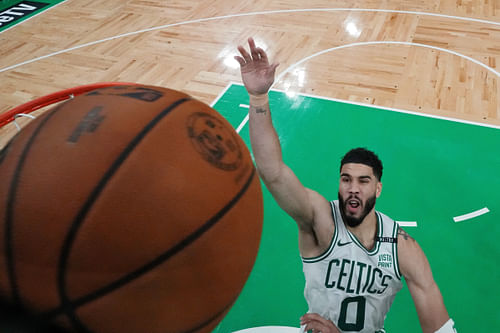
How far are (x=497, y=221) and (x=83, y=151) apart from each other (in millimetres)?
3603

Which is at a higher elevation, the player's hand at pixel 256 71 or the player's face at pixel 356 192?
the player's hand at pixel 256 71

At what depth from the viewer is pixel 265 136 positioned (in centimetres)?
177

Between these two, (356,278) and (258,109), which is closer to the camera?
(258,109)

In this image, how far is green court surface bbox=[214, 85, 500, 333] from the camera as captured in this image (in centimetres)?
304

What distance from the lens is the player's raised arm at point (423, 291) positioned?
2.02 metres

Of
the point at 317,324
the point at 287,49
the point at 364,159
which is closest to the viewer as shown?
the point at 317,324

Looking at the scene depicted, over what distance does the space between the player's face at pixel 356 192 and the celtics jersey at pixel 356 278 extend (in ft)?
0.20

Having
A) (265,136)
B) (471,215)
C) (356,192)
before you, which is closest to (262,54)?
(265,136)

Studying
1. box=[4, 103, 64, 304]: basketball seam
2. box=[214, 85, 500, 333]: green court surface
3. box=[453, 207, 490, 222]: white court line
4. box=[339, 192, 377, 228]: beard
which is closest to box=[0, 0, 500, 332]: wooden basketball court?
box=[214, 85, 500, 333]: green court surface

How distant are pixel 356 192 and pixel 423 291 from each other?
1.81ft

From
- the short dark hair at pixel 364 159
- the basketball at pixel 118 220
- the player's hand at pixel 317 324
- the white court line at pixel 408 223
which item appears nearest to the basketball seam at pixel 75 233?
the basketball at pixel 118 220

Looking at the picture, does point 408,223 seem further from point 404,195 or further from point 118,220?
point 118,220

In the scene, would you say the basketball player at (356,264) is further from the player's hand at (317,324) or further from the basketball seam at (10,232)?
the basketball seam at (10,232)

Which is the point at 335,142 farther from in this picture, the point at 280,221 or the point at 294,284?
the point at 294,284
